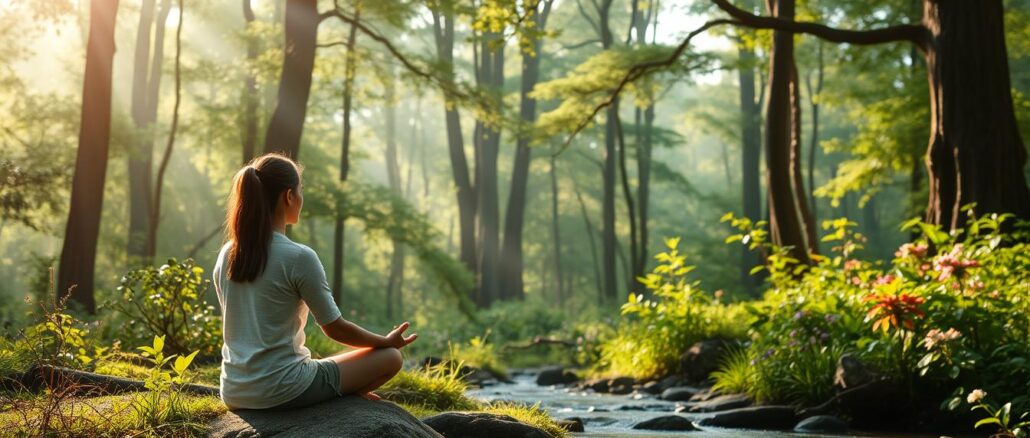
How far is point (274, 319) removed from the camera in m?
4.23

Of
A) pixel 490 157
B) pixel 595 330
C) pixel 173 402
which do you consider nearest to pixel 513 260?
pixel 490 157

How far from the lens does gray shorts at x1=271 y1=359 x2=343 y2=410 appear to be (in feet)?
14.3

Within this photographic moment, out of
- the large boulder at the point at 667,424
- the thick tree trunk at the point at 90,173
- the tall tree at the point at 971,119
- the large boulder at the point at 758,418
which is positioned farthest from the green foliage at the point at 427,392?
the thick tree trunk at the point at 90,173

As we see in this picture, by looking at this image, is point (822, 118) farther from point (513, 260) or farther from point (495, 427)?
point (495, 427)

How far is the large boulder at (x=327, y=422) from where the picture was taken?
410 cm

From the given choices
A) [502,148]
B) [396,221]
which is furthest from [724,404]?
[502,148]

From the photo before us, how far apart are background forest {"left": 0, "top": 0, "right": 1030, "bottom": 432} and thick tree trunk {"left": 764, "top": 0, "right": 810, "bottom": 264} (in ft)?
0.11

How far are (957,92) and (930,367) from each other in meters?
4.19

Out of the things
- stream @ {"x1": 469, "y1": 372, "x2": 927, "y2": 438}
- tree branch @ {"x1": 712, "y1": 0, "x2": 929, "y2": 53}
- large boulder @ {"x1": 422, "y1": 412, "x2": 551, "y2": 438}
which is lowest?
stream @ {"x1": 469, "y1": 372, "x2": 927, "y2": 438}

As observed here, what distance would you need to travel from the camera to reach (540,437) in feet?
18.1

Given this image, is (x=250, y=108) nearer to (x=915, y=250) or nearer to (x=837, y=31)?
(x=837, y=31)

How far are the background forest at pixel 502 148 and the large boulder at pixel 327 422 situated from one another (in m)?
0.96

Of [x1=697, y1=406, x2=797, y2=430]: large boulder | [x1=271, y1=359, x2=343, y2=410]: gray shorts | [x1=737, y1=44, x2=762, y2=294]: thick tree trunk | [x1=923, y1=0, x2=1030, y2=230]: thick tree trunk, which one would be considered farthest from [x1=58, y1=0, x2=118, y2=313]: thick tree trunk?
[x1=737, y1=44, x2=762, y2=294]: thick tree trunk

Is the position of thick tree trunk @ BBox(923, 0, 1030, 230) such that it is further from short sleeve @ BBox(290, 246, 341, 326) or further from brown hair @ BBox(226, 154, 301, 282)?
brown hair @ BBox(226, 154, 301, 282)
